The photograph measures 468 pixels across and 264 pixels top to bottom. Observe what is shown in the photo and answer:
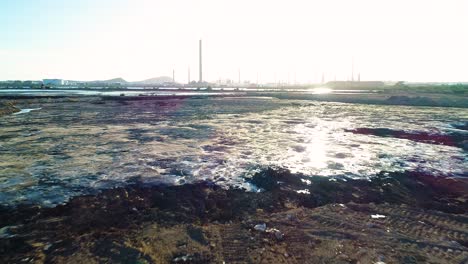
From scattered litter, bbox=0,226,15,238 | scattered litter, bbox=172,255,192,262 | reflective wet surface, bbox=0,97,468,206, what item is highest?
reflective wet surface, bbox=0,97,468,206

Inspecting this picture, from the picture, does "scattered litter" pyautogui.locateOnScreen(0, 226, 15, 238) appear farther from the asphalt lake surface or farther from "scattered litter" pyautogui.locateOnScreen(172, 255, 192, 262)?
"scattered litter" pyautogui.locateOnScreen(172, 255, 192, 262)

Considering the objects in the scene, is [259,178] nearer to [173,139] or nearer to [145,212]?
[145,212]

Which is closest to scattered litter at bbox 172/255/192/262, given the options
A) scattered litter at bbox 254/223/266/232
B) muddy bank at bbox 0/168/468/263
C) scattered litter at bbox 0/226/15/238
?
muddy bank at bbox 0/168/468/263

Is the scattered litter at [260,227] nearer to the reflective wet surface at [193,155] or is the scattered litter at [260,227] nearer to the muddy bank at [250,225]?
the muddy bank at [250,225]

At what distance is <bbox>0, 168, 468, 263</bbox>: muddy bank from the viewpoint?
432 centimetres

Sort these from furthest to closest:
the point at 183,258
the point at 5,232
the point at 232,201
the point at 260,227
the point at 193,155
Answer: the point at 193,155 < the point at 232,201 < the point at 260,227 < the point at 5,232 < the point at 183,258

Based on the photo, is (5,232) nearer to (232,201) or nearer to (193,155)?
(232,201)

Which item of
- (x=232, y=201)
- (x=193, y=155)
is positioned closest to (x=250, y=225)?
(x=232, y=201)

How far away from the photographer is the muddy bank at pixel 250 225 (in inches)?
170

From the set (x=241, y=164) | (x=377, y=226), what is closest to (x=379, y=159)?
(x=241, y=164)

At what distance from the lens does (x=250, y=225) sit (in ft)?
17.3

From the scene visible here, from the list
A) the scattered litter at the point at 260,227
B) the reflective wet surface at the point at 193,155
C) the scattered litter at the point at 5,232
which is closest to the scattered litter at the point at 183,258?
the scattered litter at the point at 260,227

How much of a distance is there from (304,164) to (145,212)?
4710 millimetres

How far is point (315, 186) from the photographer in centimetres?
716
